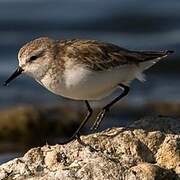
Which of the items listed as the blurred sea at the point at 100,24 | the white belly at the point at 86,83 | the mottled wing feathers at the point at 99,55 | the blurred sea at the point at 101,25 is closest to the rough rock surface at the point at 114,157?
the white belly at the point at 86,83

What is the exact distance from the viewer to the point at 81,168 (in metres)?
6.36

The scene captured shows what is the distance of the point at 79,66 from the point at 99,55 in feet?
0.99

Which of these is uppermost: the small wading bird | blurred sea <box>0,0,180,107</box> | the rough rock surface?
the small wading bird

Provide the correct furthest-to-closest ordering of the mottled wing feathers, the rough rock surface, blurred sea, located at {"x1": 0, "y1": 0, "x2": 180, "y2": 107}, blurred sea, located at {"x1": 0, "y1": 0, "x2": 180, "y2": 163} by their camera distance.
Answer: blurred sea, located at {"x1": 0, "y1": 0, "x2": 180, "y2": 107} → blurred sea, located at {"x1": 0, "y1": 0, "x2": 180, "y2": 163} → the mottled wing feathers → the rough rock surface

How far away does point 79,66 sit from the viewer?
7727 mm

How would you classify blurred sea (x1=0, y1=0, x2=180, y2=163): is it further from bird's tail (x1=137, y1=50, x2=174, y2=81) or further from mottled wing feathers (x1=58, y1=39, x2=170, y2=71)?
mottled wing feathers (x1=58, y1=39, x2=170, y2=71)

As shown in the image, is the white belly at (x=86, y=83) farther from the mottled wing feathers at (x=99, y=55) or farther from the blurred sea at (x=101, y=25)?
the blurred sea at (x=101, y=25)

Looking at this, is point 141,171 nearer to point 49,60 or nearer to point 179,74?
point 49,60

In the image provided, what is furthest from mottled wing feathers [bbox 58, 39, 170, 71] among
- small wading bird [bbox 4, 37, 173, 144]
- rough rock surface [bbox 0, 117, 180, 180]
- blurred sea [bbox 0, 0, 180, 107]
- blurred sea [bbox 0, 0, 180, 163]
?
blurred sea [bbox 0, 0, 180, 107]

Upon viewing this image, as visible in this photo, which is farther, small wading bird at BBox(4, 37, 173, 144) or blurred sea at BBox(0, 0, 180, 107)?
blurred sea at BBox(0, 0, 180, 107)

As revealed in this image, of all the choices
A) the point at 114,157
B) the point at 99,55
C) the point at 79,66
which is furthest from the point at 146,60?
the point at 114,157

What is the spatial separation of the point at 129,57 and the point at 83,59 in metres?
0.48

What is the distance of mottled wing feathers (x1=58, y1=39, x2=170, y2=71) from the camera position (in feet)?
25.6

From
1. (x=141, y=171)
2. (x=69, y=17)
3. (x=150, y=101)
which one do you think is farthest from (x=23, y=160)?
(x=69, y=17)
